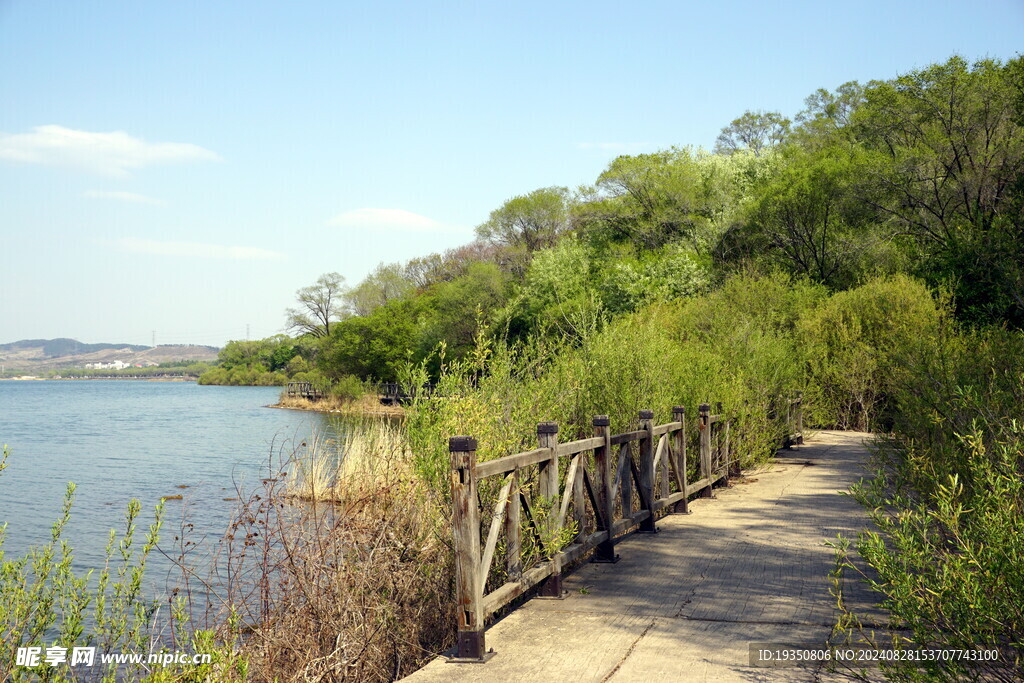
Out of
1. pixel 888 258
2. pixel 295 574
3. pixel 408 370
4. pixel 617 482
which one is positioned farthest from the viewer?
pixel 888 258

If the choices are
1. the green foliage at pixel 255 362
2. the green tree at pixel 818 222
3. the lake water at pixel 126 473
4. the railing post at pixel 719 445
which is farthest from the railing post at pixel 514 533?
the green foliage at pixel 255 362

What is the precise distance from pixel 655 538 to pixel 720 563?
1.30m

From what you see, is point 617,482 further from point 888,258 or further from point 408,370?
point 888,258

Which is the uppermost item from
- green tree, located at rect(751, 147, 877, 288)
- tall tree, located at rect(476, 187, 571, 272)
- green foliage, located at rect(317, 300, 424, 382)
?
tall tree, located at rect(476, 187, 571, 272)

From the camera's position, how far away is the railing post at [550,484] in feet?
22.8

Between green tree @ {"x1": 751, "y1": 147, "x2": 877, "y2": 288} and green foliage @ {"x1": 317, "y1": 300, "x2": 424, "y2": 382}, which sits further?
green foliage @ {"x1": 317, "y1": 300, "x2": 424, "y2": 382}

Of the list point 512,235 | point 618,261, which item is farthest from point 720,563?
point 512,235

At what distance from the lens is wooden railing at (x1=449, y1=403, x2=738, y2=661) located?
218 inches

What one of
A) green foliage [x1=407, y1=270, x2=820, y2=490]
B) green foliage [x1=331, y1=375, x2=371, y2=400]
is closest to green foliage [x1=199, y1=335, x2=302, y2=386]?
green foliage [x1=331, y1=375, x2=371, y2=400]

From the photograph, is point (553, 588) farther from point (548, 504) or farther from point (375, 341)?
point (375, 341)

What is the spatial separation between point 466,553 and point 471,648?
0.62 meters

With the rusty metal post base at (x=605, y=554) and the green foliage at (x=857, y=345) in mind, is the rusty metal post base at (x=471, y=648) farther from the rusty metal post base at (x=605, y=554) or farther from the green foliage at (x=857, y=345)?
the green foliage at (x=857, y=345)

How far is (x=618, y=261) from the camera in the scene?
146ft

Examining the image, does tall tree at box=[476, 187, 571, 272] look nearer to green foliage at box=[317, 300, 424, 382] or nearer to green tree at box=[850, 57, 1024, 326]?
green foliage at box=[317, 300, 424, 382]
